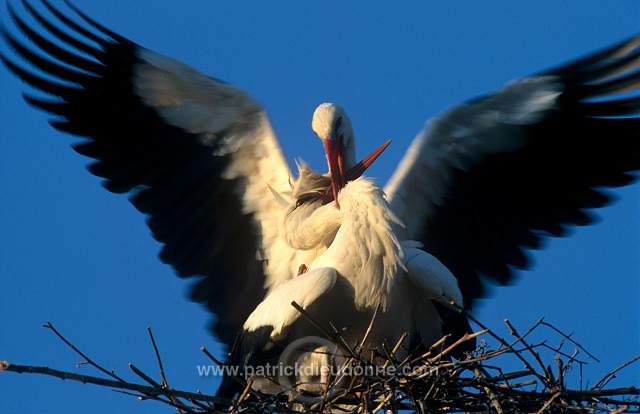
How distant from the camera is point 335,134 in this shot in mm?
5016

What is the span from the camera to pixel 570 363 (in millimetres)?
3926

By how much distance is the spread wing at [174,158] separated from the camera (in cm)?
506

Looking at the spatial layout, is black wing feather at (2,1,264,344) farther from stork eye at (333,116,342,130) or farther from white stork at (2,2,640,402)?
stork eye at (333,116,342,130)

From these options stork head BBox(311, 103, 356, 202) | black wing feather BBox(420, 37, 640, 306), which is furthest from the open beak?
black wing feather BBox(420, 37, 640, 306)

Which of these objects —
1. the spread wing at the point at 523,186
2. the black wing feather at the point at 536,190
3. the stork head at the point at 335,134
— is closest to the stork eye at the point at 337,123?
the stork head at the point at 335,134

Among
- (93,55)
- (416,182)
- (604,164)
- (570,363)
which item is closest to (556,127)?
(604,164)

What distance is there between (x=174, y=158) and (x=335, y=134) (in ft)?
2.46

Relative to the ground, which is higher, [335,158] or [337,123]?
[337,123]

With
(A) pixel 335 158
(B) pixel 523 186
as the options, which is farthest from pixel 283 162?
(B) pixel 523 186

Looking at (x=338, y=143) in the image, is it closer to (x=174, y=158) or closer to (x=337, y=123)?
(x=337, y=123)

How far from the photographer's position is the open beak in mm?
4820

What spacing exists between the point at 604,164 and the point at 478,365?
1.66m

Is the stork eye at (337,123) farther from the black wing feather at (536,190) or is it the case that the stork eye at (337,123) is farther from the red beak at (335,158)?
the black wing feather at (536,190)

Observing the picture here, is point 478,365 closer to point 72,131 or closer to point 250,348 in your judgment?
point 250,348
